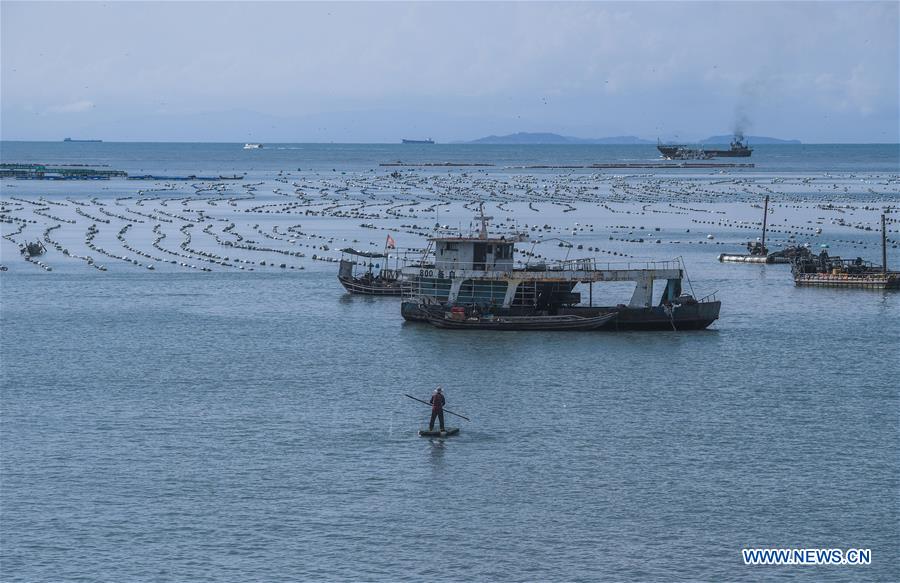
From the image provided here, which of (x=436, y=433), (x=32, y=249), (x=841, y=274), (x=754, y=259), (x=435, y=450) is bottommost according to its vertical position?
(x=435, y=450)

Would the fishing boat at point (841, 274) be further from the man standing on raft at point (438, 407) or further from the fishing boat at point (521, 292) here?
the man standing on raft at point (438, 407)

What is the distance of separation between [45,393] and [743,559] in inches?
1224

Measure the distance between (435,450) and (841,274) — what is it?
176 feet

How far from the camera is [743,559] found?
113 ft

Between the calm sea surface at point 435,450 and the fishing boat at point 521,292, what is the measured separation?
156 centimetres

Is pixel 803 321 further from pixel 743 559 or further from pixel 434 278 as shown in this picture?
pixel 743 559

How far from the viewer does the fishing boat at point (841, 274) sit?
88.2 metres

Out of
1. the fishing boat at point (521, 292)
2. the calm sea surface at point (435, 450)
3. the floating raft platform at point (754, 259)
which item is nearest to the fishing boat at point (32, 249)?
the calm sea surface at point (435, 450)

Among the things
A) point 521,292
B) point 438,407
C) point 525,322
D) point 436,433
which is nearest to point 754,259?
point 521,292

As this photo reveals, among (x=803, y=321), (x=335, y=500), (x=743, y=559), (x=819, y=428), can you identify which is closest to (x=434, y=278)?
(x=803, y=321)

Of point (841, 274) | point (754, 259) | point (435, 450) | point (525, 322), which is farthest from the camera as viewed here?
point (754, 259)

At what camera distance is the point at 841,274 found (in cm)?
9025

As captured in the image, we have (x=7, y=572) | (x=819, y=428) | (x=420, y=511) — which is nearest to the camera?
(x=7, y=572)

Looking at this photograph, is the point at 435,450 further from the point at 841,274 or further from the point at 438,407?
the point at 841,274
